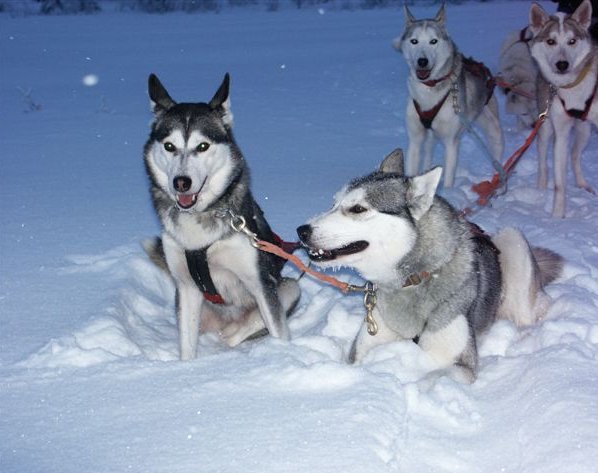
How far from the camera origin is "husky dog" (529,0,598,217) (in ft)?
16.7

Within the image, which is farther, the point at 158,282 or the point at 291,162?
the point at 291,162

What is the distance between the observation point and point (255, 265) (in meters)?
3.25

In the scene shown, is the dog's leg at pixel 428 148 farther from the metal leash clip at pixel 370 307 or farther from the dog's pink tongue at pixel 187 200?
the dog's pink tongue at pixel 187 200

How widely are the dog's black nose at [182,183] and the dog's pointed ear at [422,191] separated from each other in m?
0.98

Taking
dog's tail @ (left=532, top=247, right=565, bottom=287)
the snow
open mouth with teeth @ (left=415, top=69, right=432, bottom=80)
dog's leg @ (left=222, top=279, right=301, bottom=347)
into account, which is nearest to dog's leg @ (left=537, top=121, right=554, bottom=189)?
the snow

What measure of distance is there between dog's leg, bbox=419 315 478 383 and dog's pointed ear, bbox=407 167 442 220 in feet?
1.63

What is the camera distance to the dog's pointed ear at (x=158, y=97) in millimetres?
3371

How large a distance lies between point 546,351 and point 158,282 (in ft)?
7.79

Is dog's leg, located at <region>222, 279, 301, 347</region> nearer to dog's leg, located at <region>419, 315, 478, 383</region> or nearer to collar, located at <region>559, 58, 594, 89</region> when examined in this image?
dog's leg, located at <region>419, 315, 478, 383</region>

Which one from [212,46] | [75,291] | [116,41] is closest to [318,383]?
[75,291]

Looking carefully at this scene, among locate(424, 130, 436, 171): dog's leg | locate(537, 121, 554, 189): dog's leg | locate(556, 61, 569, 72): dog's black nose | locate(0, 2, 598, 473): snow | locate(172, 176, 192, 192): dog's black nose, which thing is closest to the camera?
locate(0, 2, 598, 473): snow

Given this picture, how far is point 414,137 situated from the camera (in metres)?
5.93

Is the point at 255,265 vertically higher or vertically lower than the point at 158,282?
higher

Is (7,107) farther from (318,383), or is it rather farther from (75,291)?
(318,383)
